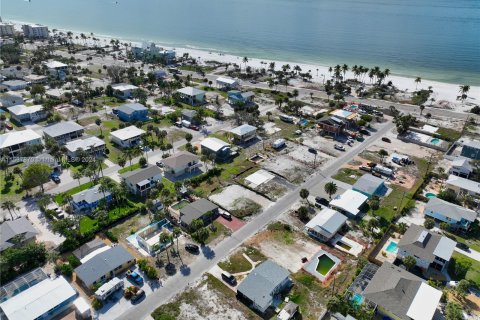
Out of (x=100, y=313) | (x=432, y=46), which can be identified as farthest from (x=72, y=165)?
(x=432, y=46)

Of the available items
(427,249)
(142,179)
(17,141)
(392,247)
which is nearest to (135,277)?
(142,179)

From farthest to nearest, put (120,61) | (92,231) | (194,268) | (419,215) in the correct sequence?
(120,61) < (419,215) < (92,231) < (194,268)

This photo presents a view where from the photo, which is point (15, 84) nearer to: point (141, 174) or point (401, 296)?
point (141, 174)

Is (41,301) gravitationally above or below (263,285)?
below

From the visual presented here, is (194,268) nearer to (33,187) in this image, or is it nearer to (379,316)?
(379,316)

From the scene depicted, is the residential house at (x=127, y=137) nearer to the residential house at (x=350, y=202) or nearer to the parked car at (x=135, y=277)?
the parked car at (x=135, y=277)
